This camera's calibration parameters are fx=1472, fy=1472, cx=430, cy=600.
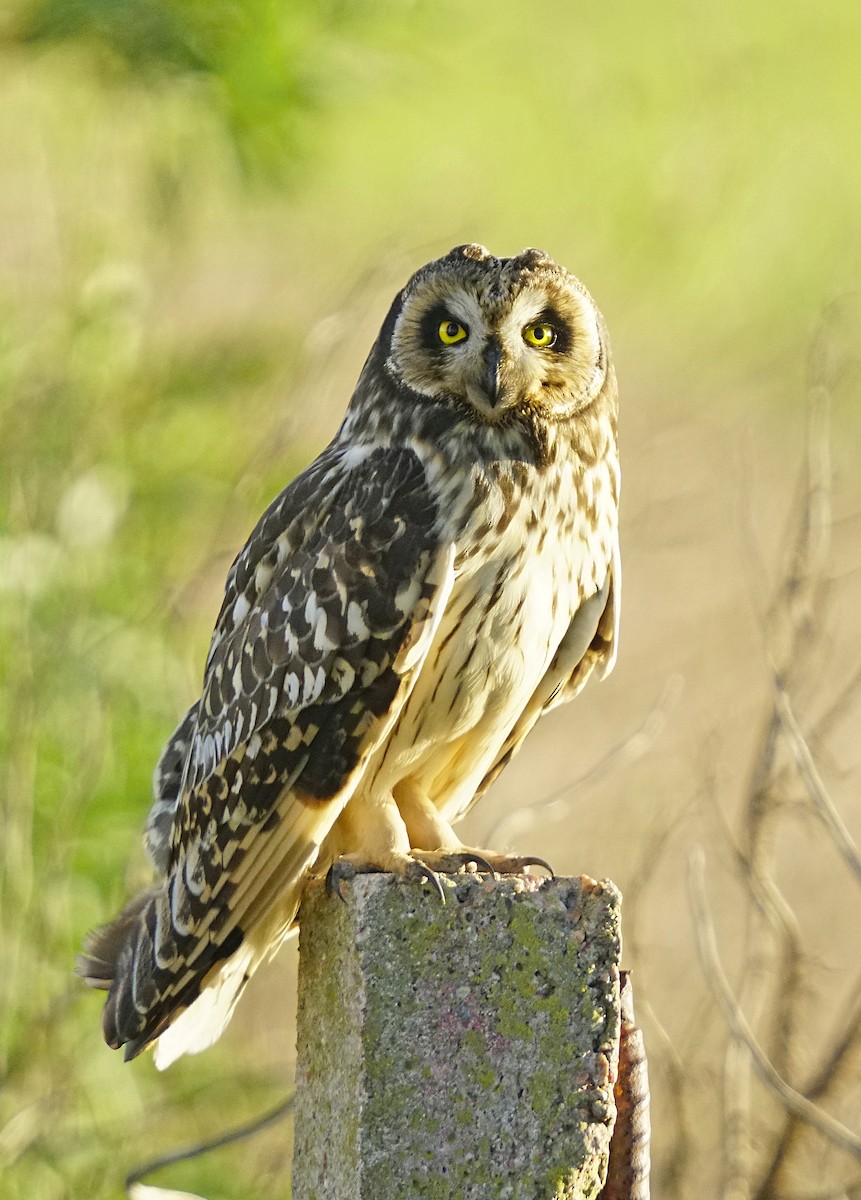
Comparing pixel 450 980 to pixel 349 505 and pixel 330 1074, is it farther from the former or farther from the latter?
pixel 349 505

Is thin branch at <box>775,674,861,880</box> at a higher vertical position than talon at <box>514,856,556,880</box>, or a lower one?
higher

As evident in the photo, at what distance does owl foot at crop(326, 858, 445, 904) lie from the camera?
72.9 inches

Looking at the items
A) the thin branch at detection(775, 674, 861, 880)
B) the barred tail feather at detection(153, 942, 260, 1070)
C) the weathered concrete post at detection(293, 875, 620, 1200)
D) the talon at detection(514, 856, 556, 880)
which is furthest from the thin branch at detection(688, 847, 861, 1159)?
the weathered concrete post at detection(293, 875, 620, 1200)

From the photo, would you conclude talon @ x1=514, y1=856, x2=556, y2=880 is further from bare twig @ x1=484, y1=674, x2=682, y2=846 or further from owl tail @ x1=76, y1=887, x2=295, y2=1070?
bare twig @ x1=484, y1=674, x2=682, y2=846

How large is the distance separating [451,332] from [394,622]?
1.83 ft

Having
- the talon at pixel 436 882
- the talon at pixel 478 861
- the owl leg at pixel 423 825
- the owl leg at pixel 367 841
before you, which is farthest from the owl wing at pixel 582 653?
the talon at pixel 436 882

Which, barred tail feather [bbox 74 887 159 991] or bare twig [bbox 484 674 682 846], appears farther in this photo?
bare twig [bbox 484 674 682 846]

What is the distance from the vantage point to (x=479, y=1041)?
5.82ft

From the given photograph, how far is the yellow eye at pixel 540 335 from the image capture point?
8.31 ft

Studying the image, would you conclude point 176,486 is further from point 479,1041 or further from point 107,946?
point 479,1041

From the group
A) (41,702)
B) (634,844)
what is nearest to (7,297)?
(41,702)

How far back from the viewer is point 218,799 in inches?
98.8

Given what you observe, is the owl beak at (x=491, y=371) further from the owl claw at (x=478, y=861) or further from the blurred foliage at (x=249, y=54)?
the blurred foliage at (x=249, y=54)

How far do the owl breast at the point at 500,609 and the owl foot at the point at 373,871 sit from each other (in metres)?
0.23
